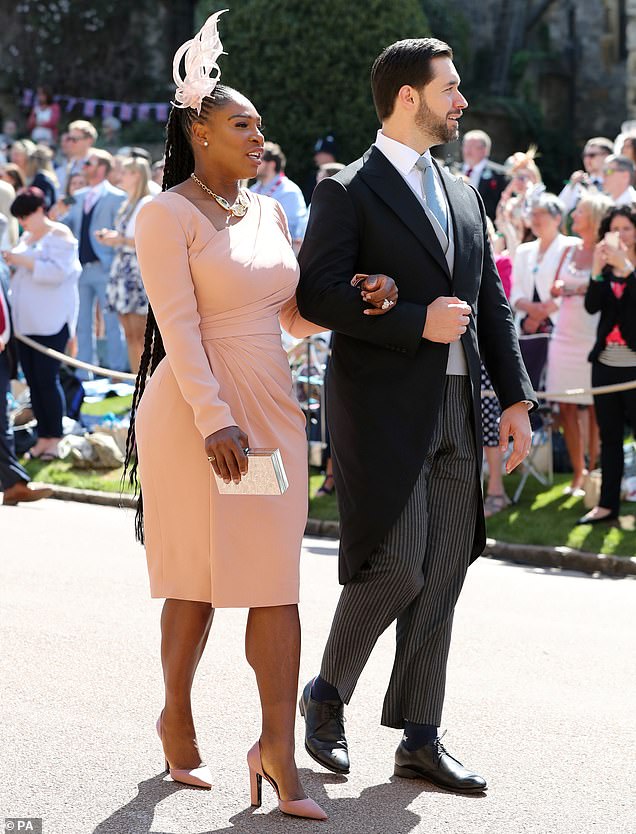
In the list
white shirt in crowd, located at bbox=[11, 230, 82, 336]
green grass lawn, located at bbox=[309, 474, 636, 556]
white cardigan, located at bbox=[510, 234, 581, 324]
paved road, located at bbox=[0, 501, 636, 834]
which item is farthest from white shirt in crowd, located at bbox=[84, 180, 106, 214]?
paved road, located at bbox=[0, 501, 636, 834]

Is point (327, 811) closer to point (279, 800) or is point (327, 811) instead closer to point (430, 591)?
point (279, 800)

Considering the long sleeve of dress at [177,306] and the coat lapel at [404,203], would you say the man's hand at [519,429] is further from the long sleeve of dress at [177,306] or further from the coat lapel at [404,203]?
the long sleeve of dress at [177,306]

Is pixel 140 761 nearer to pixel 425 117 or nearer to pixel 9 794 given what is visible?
pixel 9 794

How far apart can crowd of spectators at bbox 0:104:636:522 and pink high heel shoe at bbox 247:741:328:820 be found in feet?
14.9

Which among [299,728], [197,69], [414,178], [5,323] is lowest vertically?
[299,728]

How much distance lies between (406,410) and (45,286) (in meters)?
7.95

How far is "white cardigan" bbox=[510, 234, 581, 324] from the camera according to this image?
10852mm

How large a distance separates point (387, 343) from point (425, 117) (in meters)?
0.74

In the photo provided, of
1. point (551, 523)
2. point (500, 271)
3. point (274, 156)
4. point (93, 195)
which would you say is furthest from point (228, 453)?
point (93, 195)

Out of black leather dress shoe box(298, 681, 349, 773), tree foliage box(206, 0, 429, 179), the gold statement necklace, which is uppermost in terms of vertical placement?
tree foliage box(206, 0, 429, 179)

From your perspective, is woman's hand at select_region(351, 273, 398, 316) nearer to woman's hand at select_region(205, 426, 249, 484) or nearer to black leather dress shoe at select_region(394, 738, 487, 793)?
woman's hand at select_region(205, 426, 249, 484)

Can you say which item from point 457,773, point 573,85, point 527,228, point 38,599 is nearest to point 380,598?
point 457,773

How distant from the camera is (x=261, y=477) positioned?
4250 mm

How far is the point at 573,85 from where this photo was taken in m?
31.7
